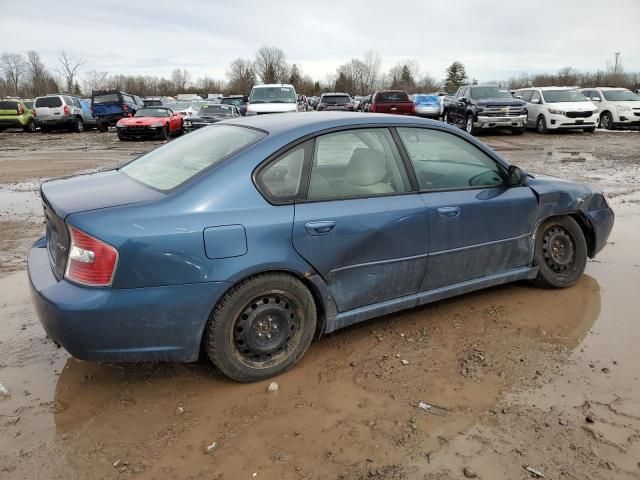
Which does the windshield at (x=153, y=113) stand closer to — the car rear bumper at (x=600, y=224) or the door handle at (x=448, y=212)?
the car rear bumper at (x=600, y=224)

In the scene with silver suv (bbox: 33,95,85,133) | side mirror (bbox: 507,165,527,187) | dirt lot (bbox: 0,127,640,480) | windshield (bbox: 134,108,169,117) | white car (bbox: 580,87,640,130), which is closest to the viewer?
dirt lot (bbox: 0,127,640,480)

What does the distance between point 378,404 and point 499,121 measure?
17.6 meters

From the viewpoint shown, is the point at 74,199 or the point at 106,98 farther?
the point at 106,98

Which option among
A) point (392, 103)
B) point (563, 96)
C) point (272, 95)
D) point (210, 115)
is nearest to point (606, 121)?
point (563, 96)

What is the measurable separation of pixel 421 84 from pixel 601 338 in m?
90.0

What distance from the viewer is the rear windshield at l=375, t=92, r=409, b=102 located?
73.2 ft

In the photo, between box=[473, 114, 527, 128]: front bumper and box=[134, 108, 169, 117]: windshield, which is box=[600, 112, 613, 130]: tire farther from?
box=[134, 108, 169, 117]: windshield

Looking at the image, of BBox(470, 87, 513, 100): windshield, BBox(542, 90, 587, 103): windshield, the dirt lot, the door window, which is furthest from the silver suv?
the door window

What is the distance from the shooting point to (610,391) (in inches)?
114

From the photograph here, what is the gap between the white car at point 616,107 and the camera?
20.7 metres

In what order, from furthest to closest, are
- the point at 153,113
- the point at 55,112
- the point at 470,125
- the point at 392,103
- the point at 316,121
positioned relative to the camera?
1. the point at 55,112
2. the point at 392,103
3. the point at 153,113
4. the point at 470,125
5. the point at 316,121

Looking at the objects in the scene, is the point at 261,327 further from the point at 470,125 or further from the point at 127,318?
the point at 470,125

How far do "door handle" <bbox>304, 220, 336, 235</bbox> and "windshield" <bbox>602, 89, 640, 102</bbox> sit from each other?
74.2ft

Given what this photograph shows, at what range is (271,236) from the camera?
285cm
